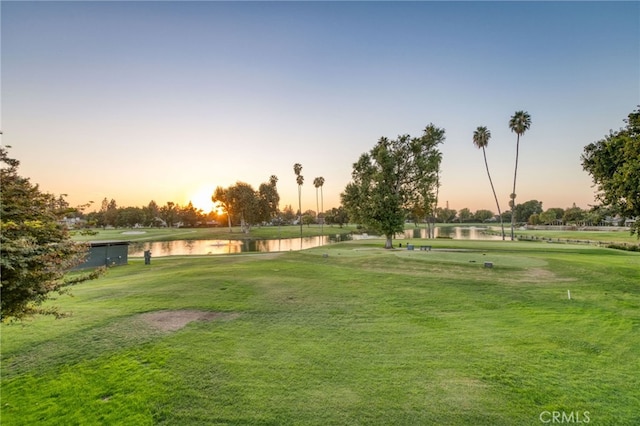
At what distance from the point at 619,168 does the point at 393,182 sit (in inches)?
847

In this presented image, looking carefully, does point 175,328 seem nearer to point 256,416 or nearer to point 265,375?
point 265,375

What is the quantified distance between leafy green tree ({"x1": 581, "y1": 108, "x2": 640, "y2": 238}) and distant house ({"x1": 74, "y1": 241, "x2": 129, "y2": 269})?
3540 centimetres

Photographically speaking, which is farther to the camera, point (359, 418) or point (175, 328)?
point (175, 328)

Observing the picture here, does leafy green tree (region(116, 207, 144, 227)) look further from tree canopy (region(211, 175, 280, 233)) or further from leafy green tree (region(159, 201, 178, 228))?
tree canopy (region(211, 175, 280, 233))

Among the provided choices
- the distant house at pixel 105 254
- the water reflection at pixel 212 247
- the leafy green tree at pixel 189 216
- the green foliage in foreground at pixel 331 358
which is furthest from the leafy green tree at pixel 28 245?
the leafy green tree at pixel 189 216

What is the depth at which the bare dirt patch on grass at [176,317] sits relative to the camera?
1059 cm

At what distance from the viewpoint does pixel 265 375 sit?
7.40 m

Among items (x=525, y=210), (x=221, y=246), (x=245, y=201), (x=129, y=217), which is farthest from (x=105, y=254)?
(x=525, y=210)

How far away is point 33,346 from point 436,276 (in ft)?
61.1

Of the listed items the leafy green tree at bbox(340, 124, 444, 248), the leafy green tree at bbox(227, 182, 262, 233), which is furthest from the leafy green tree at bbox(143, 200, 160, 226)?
the leafy green tree at bbox(340, 124, 444, 248)

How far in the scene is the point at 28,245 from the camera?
16.7ft

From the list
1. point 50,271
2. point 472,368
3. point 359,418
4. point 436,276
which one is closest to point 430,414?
point 359,418

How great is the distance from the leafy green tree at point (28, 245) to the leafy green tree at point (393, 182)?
2969 centimetres

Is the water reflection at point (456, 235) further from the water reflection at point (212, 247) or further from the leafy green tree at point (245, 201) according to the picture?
the leafy green tree at point (245, 201)
